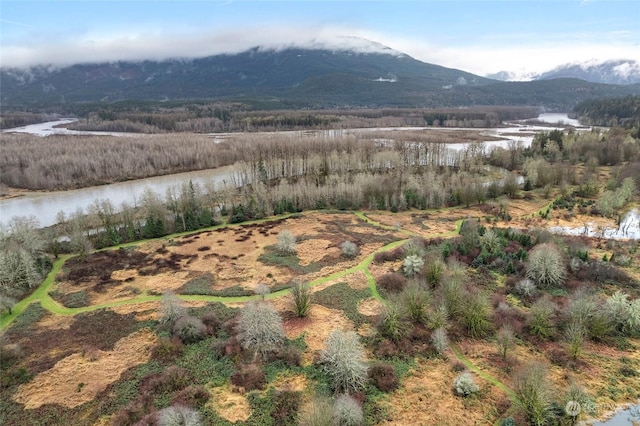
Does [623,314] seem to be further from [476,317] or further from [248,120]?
[248,120]

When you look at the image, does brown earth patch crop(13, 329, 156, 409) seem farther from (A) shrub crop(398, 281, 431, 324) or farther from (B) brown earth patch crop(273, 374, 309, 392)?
(A) shrub crop(398, 281, 431, 324)

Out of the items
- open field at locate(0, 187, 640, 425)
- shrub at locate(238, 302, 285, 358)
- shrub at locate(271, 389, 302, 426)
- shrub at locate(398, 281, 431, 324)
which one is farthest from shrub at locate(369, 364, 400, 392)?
shrub at locate(238, 302, 285, 358)

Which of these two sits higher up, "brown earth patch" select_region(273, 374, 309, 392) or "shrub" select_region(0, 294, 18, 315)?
"shrub" select_region(0, 294, 18, 315)

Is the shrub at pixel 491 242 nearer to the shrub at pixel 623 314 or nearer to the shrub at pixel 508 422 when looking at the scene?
the shrub at pixel 623 314

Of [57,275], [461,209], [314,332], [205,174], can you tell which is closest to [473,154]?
[461,209]

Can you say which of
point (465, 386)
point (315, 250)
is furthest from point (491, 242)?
point (465, 386)

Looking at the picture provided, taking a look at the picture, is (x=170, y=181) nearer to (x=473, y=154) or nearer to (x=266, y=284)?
(x=266, y=284)

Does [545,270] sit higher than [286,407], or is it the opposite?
[545,270]
